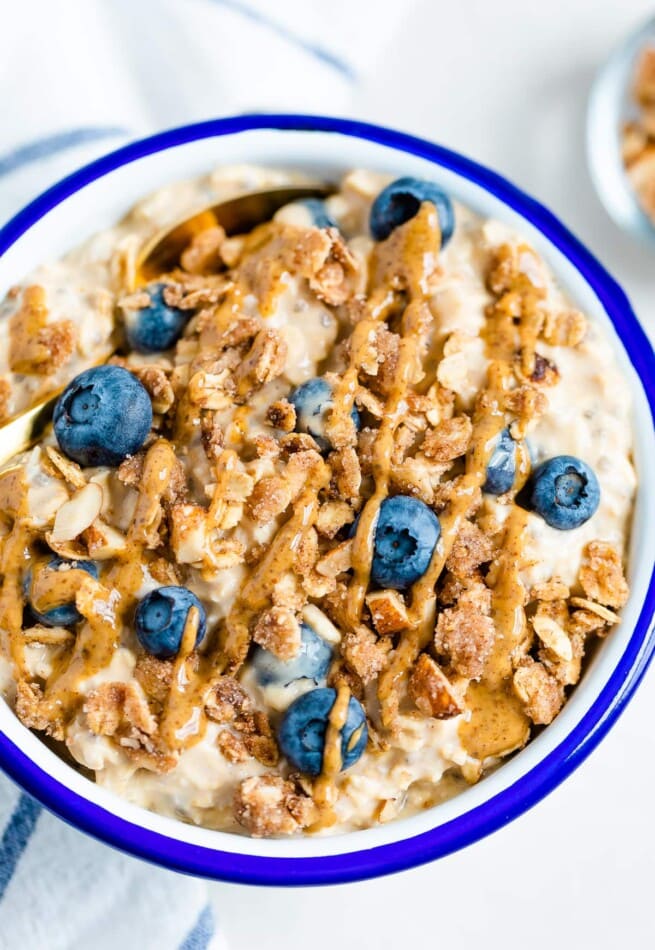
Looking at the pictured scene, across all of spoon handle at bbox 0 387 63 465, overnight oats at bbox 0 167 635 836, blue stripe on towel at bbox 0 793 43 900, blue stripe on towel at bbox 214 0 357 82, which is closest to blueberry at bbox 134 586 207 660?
overnight oats at bbox 0 167 635 836

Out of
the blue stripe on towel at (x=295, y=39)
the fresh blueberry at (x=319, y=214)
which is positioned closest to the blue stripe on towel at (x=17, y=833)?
the fresh blueberry at (x=319, y=214)

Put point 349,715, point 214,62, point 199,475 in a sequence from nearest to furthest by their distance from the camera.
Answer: point 349,715
point 199,475
point 214,62

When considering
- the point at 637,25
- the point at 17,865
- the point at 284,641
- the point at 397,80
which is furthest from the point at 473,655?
the point at 637,25

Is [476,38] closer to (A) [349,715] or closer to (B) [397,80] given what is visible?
(B) [397,80]

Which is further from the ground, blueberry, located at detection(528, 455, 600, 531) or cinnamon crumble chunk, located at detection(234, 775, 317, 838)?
blueberry, located at detection(528, 455, 600, 531)

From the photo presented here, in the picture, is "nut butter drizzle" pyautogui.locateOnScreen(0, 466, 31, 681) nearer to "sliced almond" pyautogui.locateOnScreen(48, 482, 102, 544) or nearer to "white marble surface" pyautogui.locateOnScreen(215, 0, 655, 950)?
"sliced almond" pyautogui.locateOnScreen(48, 482, 102, 544)
